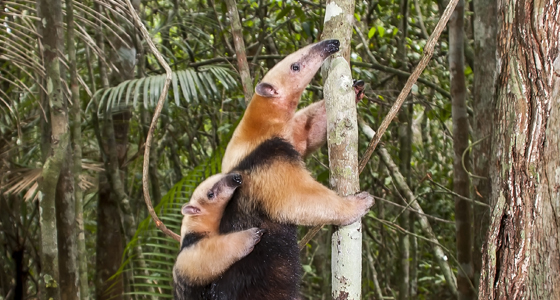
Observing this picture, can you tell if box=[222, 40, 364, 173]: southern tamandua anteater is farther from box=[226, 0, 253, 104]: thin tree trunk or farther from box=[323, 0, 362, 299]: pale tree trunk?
box=[323, 0, 362, 299]: pale tree trunk

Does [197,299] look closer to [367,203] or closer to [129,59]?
[367,203]

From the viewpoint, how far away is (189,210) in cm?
318

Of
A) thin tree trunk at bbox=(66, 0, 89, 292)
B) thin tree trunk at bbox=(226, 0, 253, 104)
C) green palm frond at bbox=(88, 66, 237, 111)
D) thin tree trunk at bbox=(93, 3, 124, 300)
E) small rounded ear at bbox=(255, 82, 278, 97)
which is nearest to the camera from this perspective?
small rounded ear at bbox=(255, 82, 278, 97)

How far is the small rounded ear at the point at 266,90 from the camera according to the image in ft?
10.1

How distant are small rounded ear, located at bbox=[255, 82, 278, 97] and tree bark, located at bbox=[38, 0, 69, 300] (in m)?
1.46

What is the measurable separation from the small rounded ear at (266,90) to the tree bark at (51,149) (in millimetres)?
1463

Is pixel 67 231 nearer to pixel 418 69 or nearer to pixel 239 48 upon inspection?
pixel 239 48

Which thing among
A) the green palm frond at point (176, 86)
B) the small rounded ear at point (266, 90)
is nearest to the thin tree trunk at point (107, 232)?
the green palm frond at point (176, 86)

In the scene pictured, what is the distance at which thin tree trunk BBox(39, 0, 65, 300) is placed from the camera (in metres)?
3.52

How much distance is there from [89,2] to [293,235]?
4611 mm

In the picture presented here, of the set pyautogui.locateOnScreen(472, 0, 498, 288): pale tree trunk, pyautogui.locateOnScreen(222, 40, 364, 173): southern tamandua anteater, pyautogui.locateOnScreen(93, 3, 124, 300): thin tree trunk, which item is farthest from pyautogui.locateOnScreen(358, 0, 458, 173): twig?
pyautogui.locateOnScreen(93, 3, 124, 300): thin tree trunk

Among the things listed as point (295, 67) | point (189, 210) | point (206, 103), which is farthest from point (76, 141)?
point (295, 67)

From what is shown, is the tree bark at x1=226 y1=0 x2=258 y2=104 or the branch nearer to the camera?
the tree bark at x1=226 y1=0 x2=258 y2=104

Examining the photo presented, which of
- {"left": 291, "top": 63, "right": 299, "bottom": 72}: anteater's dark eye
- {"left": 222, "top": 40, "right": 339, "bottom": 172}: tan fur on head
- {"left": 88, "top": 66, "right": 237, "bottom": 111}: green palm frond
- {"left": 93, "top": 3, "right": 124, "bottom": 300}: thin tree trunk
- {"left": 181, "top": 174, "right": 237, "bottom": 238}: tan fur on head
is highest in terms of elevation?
{"left": 88, "top": 66, "right": 237, "bottom": 111}: green palm frond
